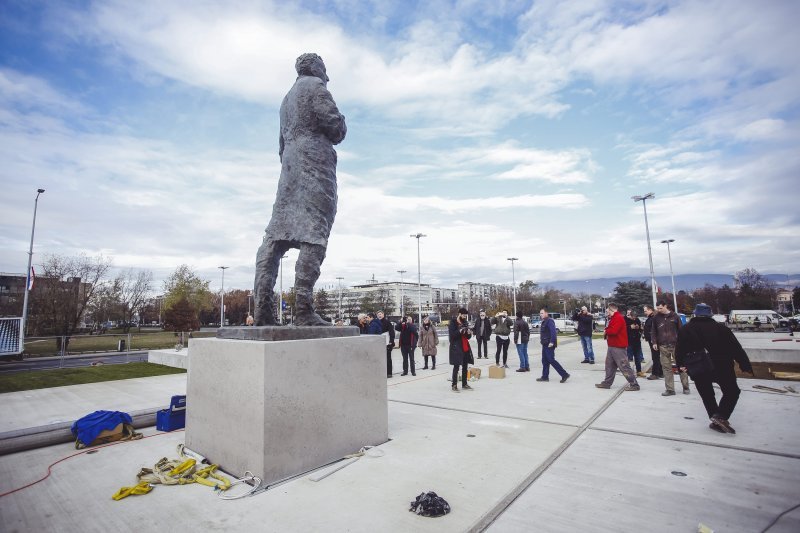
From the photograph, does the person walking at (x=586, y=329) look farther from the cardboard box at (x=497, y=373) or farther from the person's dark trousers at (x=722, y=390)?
the person's dark trousers at (x=722, y=390)

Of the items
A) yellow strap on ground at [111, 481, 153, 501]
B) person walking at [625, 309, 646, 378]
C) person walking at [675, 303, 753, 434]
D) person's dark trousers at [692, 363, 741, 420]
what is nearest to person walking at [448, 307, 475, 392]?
person walking at [675, 303, 753, 434]

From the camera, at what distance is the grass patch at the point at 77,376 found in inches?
399

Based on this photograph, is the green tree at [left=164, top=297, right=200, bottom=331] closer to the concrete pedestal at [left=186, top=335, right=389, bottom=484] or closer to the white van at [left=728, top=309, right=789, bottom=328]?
the concrete pedestal at [left=186, top=335, right=389, bottom=484]

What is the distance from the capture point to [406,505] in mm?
3061

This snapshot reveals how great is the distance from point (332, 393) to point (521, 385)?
5.83 m

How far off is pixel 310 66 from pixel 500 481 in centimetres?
561

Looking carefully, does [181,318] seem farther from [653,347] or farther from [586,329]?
[653,347]

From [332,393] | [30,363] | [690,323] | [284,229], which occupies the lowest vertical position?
[30,363]

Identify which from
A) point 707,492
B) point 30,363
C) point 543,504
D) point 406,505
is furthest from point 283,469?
point 30,363

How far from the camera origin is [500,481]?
11.4ft

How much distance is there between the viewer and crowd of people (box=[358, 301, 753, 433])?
496cm

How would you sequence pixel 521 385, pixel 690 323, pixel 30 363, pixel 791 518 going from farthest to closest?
pixel 30 363 → pixel 521 385 → pixel 690 323 → pixel 791 518

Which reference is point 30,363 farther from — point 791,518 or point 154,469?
point 791,518

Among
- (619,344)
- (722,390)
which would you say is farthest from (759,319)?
(722,390)
